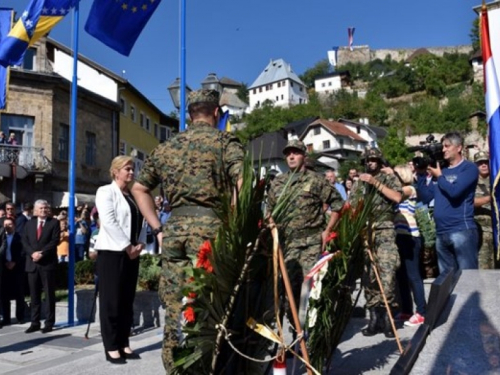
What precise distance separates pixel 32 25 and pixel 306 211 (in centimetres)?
553

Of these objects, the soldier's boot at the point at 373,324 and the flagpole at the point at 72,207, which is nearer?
the soldier's boot at the point at 373,324

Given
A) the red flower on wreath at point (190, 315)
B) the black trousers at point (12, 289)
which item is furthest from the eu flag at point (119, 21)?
the red flower on wreath at point (190, 315)

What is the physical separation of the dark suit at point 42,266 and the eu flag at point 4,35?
116 inches

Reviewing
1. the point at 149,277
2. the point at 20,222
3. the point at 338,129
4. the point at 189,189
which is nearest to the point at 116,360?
the point at 189,189

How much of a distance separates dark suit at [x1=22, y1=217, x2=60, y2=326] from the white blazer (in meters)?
2.37

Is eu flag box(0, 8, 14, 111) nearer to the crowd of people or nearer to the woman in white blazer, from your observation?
the crowd of people

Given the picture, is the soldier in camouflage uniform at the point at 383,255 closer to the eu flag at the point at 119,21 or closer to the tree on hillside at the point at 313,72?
the eu flag at the point at 119,21

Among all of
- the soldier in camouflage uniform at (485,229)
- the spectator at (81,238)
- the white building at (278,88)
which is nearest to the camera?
the soldier in camouflage uniform at (485,229)

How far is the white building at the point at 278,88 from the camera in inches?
4717

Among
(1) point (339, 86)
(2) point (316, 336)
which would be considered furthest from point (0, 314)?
(1) point (339, 86)

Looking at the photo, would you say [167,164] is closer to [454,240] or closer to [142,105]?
[454,240]

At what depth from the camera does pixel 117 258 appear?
17.4ft

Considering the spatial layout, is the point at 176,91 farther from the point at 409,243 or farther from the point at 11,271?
the point at 409,243

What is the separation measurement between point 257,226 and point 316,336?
125 centimetres
